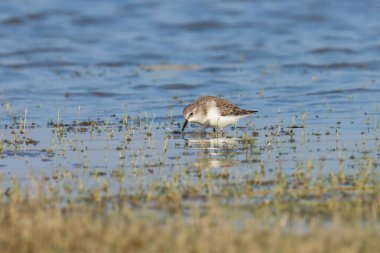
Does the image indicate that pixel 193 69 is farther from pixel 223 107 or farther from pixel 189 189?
pixel 189 189

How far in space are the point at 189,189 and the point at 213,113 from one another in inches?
192

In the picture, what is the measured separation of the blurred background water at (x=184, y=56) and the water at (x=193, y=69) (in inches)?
1.4

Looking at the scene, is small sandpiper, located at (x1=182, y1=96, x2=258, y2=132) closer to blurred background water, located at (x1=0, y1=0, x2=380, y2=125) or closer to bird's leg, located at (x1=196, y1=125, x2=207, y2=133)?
bird's leg, located at (x1=196, y1=125, x2=207, y2=133)

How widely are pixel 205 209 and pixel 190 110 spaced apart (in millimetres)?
5931

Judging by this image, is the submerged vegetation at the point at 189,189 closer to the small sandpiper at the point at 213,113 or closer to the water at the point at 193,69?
the water at the point at 193,69

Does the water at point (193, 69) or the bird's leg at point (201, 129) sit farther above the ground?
the water at point (193, 69)

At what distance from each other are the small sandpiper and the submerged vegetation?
24 cm

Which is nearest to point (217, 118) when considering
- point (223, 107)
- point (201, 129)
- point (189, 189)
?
point (223, 107)

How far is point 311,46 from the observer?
89.0 ft

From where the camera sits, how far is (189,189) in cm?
1030

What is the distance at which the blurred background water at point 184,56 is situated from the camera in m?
19.3

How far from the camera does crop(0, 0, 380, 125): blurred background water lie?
1928 centimetres

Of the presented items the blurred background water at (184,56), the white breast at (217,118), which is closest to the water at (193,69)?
the blurred background water at (184,56)

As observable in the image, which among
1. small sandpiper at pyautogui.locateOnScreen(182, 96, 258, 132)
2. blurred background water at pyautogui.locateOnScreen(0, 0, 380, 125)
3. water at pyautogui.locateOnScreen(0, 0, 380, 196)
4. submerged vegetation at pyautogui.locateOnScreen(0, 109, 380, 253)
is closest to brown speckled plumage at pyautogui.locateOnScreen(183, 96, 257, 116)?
small sandpiper at pyautogui.locateOnScreen(182, 96, 258, 132)
